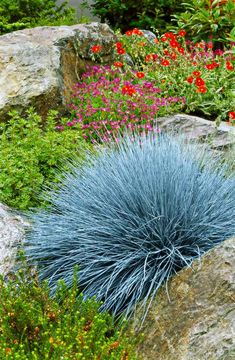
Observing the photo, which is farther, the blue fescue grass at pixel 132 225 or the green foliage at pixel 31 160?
the green foliage at pixel 31 160

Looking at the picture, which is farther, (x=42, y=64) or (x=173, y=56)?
(x=173, y=56)

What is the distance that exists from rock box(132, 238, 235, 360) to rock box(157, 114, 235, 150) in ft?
6.70

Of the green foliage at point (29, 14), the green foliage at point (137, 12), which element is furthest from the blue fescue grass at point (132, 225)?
the green foliage at point (137, 12)

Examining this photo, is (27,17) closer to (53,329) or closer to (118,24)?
(118,24)

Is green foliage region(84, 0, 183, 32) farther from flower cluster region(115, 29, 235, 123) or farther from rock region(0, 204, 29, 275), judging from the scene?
rock region(0, 204, 29, 275)

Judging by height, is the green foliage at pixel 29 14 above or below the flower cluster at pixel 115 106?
above

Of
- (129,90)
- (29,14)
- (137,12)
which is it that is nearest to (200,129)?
(129,90)

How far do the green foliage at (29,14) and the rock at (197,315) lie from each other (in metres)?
5.87

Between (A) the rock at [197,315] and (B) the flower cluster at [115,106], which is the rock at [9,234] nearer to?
(A) the rock at [197,315]

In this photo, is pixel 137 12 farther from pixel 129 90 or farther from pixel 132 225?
pixel 132 225

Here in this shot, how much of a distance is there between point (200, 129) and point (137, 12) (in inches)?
218

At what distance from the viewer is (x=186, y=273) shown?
11.2 ft

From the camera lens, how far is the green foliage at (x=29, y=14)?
8.68 m

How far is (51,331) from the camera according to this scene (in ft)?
9.89
